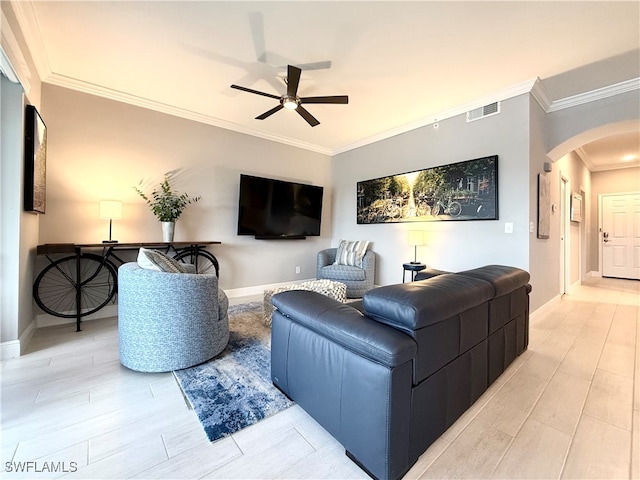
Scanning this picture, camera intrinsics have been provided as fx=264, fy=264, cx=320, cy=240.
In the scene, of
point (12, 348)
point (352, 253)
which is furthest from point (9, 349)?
point (352, 253)

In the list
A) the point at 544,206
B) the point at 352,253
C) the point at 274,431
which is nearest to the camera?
the point at 274,431

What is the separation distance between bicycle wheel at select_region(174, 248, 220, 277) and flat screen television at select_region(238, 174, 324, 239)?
0.64 meters

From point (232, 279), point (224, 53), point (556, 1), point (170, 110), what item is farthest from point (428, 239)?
point (170, 110)

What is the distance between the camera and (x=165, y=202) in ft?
11.7

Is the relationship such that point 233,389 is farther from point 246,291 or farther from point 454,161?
point 454,161

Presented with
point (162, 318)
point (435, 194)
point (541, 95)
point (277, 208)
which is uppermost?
point (541, 95)

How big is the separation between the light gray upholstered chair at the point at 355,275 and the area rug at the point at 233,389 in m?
2.03

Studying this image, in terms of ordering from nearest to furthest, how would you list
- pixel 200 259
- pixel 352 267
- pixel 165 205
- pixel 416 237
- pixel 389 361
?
pixel 389 361 < pixel 165 205 < pixel 416 237 < pixel 200 259 < pixel 352 267

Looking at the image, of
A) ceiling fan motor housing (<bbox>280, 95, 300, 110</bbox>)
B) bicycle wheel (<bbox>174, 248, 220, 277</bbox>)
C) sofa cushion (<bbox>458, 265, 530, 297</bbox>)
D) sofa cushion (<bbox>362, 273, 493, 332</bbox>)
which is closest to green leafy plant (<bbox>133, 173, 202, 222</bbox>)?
bicycle wheel (<bbox>174, 248, 220, 277</bbox>)

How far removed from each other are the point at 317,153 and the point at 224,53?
3.07 m

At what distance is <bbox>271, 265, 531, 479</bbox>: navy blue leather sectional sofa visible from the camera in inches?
42.2

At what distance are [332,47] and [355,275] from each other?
121 inches

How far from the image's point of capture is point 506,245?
3.24m

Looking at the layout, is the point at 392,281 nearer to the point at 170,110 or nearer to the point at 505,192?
the point at 505,192
